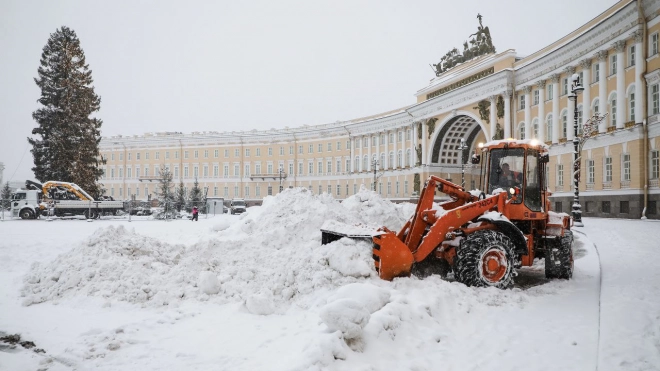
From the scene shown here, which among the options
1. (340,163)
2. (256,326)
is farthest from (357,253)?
(340,163)

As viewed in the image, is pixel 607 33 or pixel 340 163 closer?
pixel 607 33

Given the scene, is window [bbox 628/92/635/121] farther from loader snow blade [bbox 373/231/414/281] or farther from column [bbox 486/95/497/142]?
loader snow blade [bbox 373/231/414/281]

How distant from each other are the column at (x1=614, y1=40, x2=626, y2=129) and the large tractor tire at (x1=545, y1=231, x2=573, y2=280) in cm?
2558

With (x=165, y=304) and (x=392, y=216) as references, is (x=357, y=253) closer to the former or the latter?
(x=165, y=304)

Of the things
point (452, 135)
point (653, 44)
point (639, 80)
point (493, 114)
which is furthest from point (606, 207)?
point (452, 135)

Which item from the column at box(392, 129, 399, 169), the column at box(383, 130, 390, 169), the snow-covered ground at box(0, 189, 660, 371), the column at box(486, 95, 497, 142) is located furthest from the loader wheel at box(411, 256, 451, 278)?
the column at box(383, 130, 390, 169)

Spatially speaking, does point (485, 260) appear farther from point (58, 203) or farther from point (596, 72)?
point (596, 72)

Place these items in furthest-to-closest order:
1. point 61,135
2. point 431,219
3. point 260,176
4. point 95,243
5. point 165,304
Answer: point 260,176 → point 61,135 → point 95,243 → point 431,219 → point 165,304

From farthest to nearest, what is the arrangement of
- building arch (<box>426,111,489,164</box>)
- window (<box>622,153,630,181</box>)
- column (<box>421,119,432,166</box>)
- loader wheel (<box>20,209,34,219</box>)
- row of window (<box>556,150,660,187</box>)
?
column (<box>421,119,432,166</box>) < building arch (<box>426,111,489,164</box>) < window (<box>622,153,630,181</box>) < loader wheel (<box>20,209,34,219</box>) < row of window (<box>556,150,660,187</box>)

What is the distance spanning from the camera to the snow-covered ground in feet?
15.6

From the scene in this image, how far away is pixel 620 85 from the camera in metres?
29.7

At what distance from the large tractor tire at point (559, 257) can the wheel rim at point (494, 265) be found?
66.6 inches

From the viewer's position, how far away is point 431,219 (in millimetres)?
8320

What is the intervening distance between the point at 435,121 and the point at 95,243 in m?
49.4
